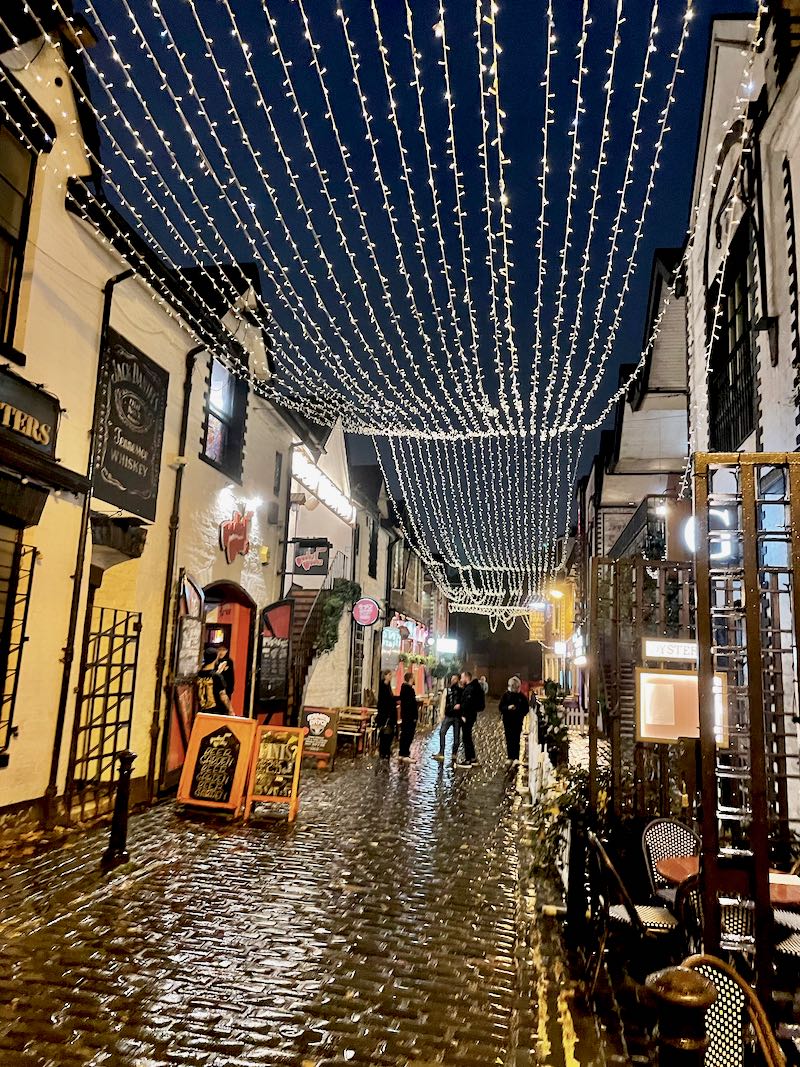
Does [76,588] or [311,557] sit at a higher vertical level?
[311,557]

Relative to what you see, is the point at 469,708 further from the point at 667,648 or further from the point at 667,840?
the point at 667,840

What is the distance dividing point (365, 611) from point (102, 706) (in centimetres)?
1093

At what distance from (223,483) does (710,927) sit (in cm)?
1047

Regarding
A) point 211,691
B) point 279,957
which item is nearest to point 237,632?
point 211,691

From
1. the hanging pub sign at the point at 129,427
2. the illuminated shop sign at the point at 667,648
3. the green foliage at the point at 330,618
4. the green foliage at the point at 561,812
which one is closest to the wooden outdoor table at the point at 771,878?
the green foliage at the point at 561,812

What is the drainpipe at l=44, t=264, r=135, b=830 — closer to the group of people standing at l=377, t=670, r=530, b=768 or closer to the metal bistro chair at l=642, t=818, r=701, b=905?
the metal bistro chair at l=642, t=818, r=701, b=905

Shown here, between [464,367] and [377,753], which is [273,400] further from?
[377,753]

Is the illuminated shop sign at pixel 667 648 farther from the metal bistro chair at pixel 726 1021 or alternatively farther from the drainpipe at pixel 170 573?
the drainpipe at pixel 170 573

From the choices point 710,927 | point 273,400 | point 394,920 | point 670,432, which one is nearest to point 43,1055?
point 394,920

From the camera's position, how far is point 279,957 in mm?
5062

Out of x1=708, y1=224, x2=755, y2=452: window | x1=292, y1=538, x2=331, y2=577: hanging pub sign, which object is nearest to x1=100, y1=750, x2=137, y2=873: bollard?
x1=292, y1=538, x2=331, y2=577: hanging pub sign

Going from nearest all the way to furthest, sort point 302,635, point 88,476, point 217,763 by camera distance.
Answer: point 88,476 → point 217,763 → point 302,635

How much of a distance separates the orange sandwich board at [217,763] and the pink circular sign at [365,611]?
10491 millimetres

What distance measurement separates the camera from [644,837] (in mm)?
6160
